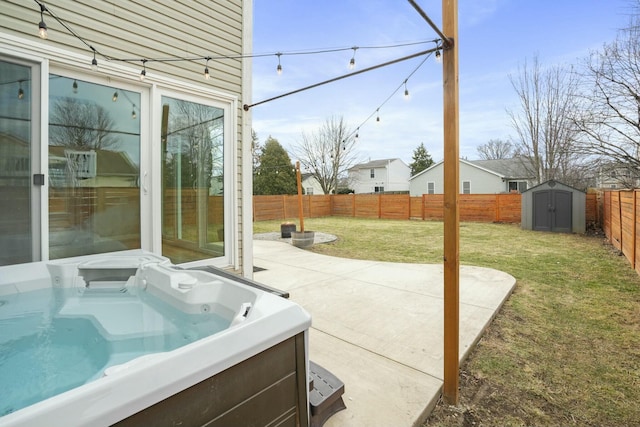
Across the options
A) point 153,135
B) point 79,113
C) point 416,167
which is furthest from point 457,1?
point 416,167

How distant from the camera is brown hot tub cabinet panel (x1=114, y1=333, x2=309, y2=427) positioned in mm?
Answer: 935

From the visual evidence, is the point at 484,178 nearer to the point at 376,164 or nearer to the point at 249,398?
the point at 376,164

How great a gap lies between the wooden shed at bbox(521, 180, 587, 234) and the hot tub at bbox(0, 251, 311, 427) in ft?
34.1

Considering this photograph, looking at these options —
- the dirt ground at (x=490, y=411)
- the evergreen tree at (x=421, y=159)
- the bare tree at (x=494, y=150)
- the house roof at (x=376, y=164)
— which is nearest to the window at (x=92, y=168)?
the dirt ground at (x=490, y=411)

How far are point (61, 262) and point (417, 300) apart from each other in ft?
10.3

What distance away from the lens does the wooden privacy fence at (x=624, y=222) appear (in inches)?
187

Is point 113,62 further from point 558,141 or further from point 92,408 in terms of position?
point 558,141

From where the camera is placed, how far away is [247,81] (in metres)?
3.62

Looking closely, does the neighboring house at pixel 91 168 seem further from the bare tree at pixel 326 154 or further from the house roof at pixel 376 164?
the house roof at pixel 376 164

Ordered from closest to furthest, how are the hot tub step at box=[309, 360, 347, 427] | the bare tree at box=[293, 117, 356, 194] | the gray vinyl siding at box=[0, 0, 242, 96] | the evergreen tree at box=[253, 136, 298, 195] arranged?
the hot tub step at box=[309, 360, 347, 427]
the gray vinyl siding at box=[0, 0, 242, 96]
the evergreen tree at box=[253, 136, 298, 195]
the bare tree at box=[293, 117, 356, 194]

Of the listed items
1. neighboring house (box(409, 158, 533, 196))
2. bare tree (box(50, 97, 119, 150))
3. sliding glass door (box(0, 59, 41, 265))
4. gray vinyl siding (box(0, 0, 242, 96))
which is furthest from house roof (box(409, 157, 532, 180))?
sliding glass door (box(0, 59, 41, 265))

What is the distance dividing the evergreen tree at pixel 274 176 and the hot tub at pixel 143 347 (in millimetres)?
18850

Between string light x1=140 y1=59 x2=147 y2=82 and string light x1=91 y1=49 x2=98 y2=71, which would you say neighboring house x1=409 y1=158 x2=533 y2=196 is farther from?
string light x1=91 y1=49 x2=98 y2=71

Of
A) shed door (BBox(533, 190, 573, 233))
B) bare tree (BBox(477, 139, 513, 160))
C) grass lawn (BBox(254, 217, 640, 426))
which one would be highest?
bare tree (BBox(477, 139, 513, 160))
